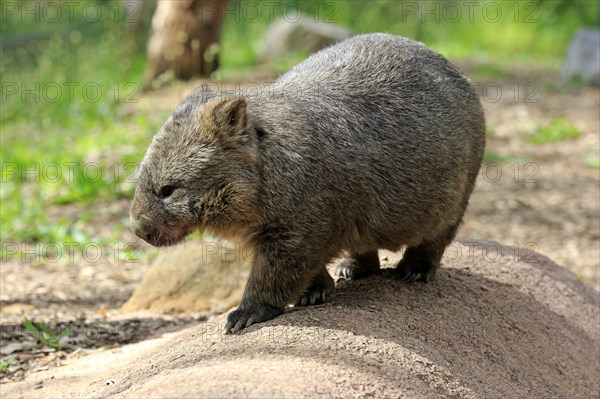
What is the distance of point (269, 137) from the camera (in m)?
4.19

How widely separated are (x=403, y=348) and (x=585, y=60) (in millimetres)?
10568

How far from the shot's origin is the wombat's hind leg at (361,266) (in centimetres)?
497

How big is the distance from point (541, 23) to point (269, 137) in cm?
1489

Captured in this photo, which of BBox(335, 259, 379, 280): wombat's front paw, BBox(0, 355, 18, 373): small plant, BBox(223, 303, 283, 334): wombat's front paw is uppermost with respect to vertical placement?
BBox(223, 303, 283, 334): wombat's front paw

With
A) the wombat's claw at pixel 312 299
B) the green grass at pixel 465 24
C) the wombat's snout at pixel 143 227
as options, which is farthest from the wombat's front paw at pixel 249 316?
the green grass at pixel 465 24

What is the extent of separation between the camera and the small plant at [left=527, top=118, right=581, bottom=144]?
10.6m

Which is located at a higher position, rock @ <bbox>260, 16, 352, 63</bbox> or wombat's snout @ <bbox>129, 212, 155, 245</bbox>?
wombat's snout @ <bbox>129, 212, 155, 245</bbox>

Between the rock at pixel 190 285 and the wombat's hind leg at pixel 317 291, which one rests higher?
the wombat's hind leg at pixel 317 291

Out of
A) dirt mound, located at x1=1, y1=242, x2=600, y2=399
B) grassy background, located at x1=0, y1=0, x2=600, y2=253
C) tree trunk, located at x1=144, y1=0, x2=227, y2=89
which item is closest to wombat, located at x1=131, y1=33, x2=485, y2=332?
dirt mound, located at x1=1, y1=242, x2=600, y2=399

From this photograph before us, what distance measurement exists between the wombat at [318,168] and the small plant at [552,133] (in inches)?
232

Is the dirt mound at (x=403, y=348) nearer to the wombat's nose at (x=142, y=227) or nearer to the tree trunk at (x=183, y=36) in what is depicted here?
the wombat's nose at (x=142, y=227)

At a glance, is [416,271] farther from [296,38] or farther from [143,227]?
[296,38]

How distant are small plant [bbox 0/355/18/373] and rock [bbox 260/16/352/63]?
9177mm

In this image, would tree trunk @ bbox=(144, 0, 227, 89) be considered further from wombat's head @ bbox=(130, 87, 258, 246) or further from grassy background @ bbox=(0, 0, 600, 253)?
wombat's head @ bbox=(130, 87, 258, 246)
